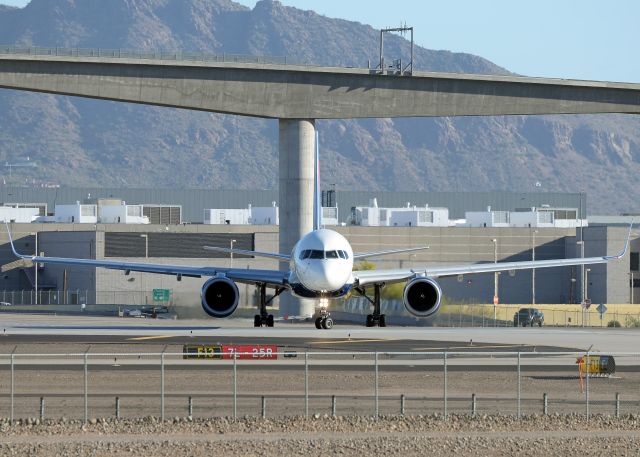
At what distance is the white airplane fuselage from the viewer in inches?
2653

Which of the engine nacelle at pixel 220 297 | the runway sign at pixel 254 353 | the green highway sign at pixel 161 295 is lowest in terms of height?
the green highway sign at pixel 161 295

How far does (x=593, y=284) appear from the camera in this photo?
152500 millimetres

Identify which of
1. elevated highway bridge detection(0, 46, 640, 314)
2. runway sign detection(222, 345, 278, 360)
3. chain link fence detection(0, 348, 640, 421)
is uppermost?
elevated highway bridge detection(0, 46, 640, 314)

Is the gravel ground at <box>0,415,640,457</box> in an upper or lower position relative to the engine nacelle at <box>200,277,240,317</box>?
lower

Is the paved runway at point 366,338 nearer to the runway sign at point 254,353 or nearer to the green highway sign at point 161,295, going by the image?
the runway sign at point 254,353

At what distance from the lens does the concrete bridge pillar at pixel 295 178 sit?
3755 inches

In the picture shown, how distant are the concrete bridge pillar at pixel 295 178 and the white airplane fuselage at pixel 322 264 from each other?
25.6 m

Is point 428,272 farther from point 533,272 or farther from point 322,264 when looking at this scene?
point 533,272

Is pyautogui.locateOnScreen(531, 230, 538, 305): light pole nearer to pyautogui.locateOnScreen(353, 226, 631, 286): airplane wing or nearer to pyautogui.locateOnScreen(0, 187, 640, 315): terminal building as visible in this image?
pyautogui.locateOnScreen(0, 187, 640, 315): terminal building

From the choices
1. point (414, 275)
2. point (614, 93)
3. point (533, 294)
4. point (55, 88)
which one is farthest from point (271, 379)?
point (533, 294)

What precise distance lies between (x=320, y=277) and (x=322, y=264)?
25.1 inches

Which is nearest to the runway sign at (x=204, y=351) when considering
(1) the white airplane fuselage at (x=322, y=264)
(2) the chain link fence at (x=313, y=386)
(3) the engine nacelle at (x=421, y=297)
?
(2) the chain link fence at (x=313, y=386)

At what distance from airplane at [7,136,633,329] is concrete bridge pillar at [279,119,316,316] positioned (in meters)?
17.7

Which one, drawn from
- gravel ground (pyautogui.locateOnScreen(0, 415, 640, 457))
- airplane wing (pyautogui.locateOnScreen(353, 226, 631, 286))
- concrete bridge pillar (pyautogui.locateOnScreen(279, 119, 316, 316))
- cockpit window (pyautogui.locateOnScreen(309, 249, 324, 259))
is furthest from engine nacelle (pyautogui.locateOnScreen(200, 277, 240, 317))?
gravel ground (pyautogui.locateOnScreen(0, 415, 640, 457))
